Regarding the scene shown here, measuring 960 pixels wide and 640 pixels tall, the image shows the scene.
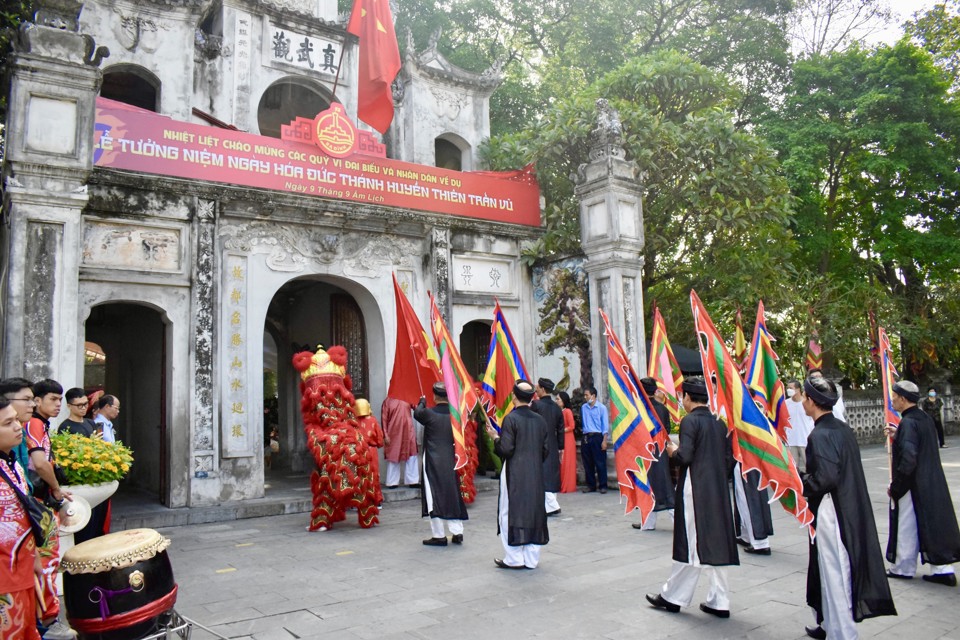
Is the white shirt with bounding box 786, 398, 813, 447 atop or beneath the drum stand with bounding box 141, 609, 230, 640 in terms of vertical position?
atop

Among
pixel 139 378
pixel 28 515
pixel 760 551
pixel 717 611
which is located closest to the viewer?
pixel 28 515

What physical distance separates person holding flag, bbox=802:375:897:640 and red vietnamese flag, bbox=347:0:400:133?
981cm

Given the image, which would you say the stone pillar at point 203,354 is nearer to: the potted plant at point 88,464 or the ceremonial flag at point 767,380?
the potted plant at point 88,464

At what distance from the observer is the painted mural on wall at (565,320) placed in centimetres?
1199

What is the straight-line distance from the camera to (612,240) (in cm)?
1130

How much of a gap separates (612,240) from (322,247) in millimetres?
4569

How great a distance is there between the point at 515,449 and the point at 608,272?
582 cm

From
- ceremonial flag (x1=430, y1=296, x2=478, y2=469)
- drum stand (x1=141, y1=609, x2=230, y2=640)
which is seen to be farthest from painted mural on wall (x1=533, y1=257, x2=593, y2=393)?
drum stand (x1=141, y1=609, x2=230, y2=640)

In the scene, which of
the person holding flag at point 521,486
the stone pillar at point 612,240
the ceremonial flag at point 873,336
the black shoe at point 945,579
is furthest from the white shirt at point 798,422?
the ceremonial flag at point 873,336

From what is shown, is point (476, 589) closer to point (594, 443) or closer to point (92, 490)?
point (92, 490)

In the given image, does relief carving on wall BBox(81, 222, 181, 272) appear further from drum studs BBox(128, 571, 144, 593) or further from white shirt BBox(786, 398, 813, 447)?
white shirt BBox(786, 398, 813, 447)

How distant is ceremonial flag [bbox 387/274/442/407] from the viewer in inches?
295

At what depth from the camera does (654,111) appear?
13367 millimetres

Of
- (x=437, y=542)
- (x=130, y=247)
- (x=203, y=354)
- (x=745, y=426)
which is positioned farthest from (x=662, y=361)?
(x=130, y=247)
